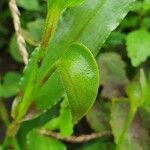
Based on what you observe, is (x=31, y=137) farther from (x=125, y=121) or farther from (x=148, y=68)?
(x=148, y=68)

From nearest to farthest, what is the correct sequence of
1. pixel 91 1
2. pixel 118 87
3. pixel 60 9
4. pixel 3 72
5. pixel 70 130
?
Result: 1. pixel 60 9
2. pixel 91 1
3. pixel 70 130
4. pixel 118 87
5. pixel 3 72

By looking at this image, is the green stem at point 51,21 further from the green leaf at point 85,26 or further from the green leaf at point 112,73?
the green leaf at point 112,73

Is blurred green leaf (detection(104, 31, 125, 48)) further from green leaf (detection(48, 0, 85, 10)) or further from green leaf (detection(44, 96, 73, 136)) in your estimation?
green leaf (detection(48, 0, 85, 10))

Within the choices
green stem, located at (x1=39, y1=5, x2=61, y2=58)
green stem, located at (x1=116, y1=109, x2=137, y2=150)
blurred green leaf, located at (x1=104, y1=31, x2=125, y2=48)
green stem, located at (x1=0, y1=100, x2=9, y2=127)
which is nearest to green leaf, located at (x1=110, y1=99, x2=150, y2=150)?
green stem, located at (x1=116, y1=109, x2=137, y2=150)

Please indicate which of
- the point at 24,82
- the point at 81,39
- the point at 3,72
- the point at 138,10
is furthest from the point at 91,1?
the point at 3,72

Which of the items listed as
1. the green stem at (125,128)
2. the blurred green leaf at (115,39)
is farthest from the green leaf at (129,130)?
the blurred green leaf at (115,39)

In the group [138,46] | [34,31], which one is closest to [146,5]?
[138,46]

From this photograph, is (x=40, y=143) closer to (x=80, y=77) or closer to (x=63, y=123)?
(x=63, y=123)
